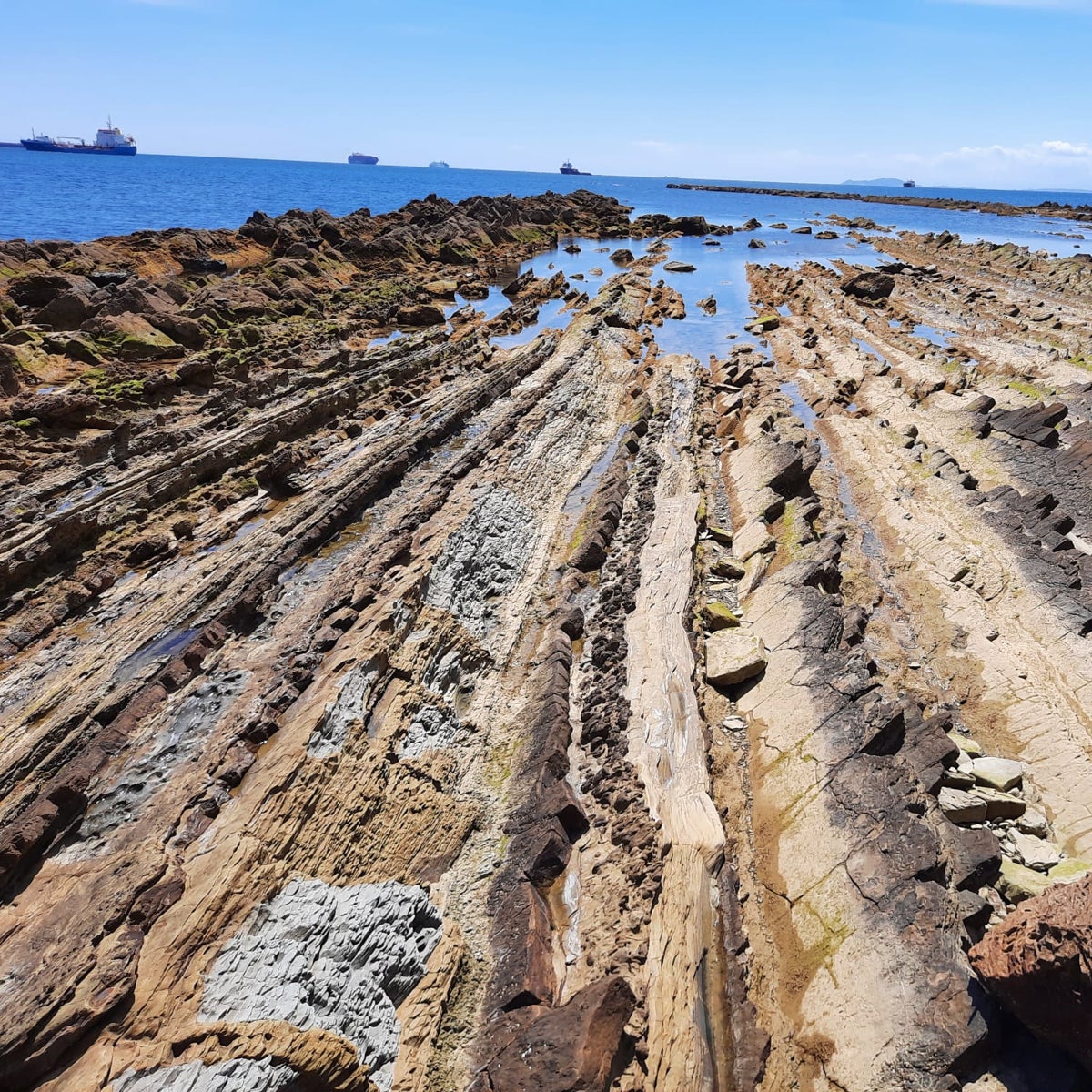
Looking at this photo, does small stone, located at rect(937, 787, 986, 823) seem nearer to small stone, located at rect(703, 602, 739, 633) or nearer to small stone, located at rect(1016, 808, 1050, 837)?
small stone, located at rect(1016, 808, 1050, 837)

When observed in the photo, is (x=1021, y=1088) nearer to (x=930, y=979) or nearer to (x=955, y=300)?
(x=930, y=979)

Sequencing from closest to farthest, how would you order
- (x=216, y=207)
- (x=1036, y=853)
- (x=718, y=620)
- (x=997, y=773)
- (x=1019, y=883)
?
(x=1019, y=883), (x=1036, y=853), (x=997, y=773), (x=718, y=620), (x=216, y=207)

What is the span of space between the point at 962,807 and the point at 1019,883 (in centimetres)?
124

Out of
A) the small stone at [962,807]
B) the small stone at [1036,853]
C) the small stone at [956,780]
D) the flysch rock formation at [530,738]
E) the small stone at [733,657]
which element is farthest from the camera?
the small stone at [733,657]

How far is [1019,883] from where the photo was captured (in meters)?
9.09

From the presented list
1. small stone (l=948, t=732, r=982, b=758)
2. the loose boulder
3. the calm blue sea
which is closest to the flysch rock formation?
small stone (l=948, t=732, r=982, b=758)

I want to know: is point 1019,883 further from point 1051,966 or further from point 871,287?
point 871,287

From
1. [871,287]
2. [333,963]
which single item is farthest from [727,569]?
[871,287]

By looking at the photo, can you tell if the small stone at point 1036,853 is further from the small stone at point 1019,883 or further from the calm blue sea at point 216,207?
the calm blue sea at point 216,207

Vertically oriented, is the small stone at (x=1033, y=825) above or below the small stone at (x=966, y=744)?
below

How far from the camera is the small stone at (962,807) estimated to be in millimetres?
10180

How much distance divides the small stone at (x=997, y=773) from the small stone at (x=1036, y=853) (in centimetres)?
89

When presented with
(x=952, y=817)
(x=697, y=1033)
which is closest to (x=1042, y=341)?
(x=952, y=817)

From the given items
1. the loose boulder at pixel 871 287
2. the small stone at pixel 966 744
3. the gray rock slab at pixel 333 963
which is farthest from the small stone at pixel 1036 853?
the loose boulder at pixel 871 287
